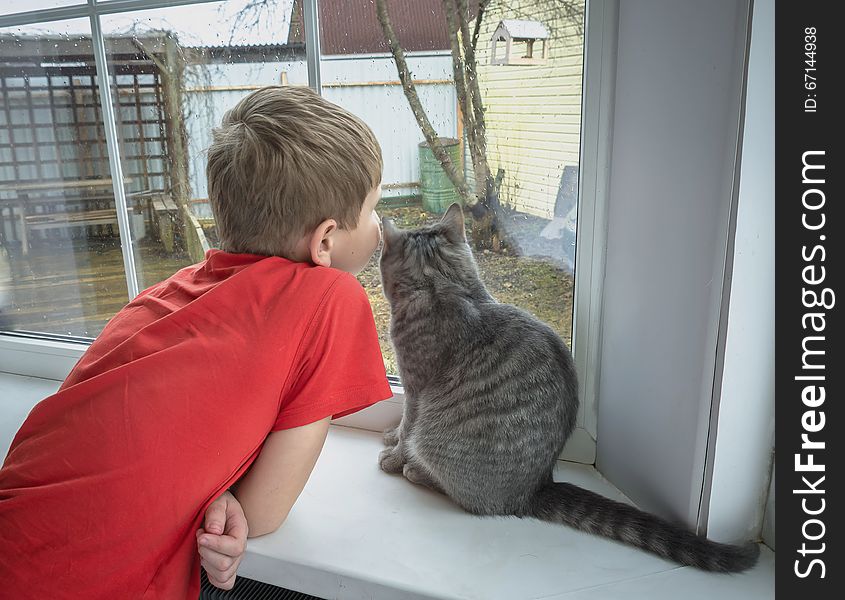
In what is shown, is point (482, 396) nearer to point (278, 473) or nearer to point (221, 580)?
point (278, 473)

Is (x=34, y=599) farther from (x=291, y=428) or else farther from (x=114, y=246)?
(x=114, y=246)

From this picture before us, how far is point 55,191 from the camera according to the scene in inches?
59.4

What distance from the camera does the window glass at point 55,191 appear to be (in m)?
1.42

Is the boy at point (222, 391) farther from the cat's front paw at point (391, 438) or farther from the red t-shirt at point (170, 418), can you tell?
the cat's front paw at point (391, 438)

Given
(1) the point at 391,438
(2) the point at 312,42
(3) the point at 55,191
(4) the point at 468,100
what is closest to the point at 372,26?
(2) the point at 312,42

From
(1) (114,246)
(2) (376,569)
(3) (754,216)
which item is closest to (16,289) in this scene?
(1) (114,246)

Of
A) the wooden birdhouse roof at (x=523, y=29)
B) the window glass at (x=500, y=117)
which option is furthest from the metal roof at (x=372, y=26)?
the wooden birdhouse roof at (x=523, y=29)

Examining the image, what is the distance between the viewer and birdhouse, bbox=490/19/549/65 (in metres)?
1.07

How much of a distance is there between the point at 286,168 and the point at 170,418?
37 centimetres

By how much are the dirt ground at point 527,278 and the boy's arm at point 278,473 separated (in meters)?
0.33

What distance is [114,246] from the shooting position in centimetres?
150

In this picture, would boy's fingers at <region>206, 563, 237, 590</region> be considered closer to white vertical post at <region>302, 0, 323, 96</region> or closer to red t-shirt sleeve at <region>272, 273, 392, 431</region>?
red t-shirt sleeve at <region>272, 273, 392, 431</region>

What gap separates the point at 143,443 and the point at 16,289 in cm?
106

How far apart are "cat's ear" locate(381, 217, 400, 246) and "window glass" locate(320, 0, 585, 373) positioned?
14 centimetres
